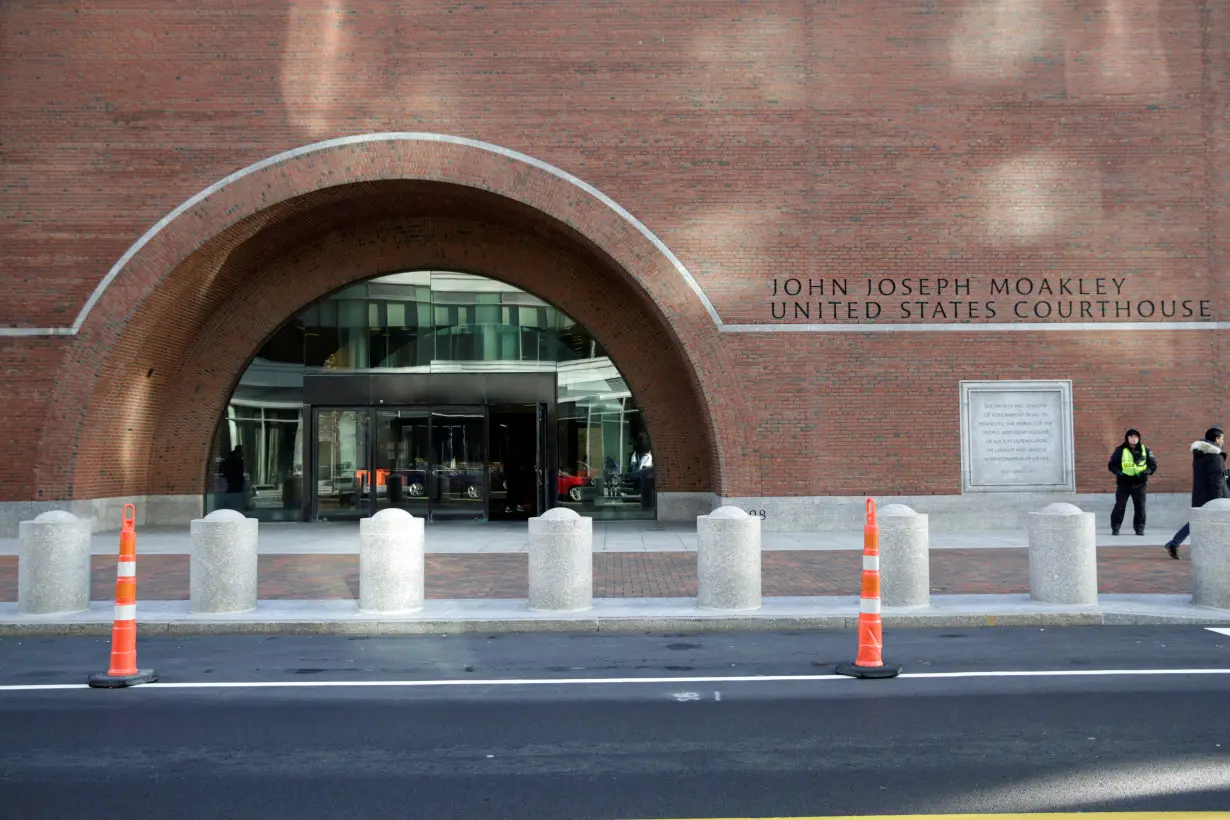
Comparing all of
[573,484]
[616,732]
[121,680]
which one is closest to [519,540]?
[573,484]

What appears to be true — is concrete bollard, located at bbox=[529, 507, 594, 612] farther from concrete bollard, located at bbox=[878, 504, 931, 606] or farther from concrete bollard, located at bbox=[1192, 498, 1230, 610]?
concrete bollard, located at bbox=[1192, 498, 1230, 610]

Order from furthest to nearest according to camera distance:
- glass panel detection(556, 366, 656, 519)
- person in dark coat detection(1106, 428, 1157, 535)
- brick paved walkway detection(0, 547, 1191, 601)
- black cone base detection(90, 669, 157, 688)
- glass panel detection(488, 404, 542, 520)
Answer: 1. glass panel detection(488, 404, 542, 520)
2. glass panel detection(556, 366, 656, 519)
3. person in dark coat detection(1106, 428, 1157, 535)
4. brick paved walkway detection(0, 547, 1191, 601)
5. black cone base detection(90, 669, 157, 688)

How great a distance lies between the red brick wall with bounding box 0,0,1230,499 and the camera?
1839 centimetres

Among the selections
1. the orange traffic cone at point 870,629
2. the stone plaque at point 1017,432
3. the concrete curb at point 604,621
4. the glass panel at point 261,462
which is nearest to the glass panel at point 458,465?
the glass panel at point 261,462

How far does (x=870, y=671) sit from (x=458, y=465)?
52.3 feet

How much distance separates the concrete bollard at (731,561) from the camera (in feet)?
33.1

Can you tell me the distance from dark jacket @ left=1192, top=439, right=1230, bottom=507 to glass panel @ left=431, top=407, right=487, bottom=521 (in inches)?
538

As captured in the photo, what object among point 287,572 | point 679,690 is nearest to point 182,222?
point 287,572

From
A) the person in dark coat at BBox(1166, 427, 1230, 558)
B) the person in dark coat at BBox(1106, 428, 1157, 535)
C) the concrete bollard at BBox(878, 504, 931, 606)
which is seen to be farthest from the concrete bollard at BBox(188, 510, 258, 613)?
the person in dark coat at BBox(1106, 428, 1157, 535)

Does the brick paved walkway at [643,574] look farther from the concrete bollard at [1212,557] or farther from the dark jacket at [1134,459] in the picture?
the dark jacket at [1134,459]

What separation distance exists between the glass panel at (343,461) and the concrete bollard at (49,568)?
1239cm

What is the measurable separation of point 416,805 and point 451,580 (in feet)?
25.9

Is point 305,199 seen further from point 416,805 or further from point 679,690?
point 416,805

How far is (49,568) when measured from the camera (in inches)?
397
